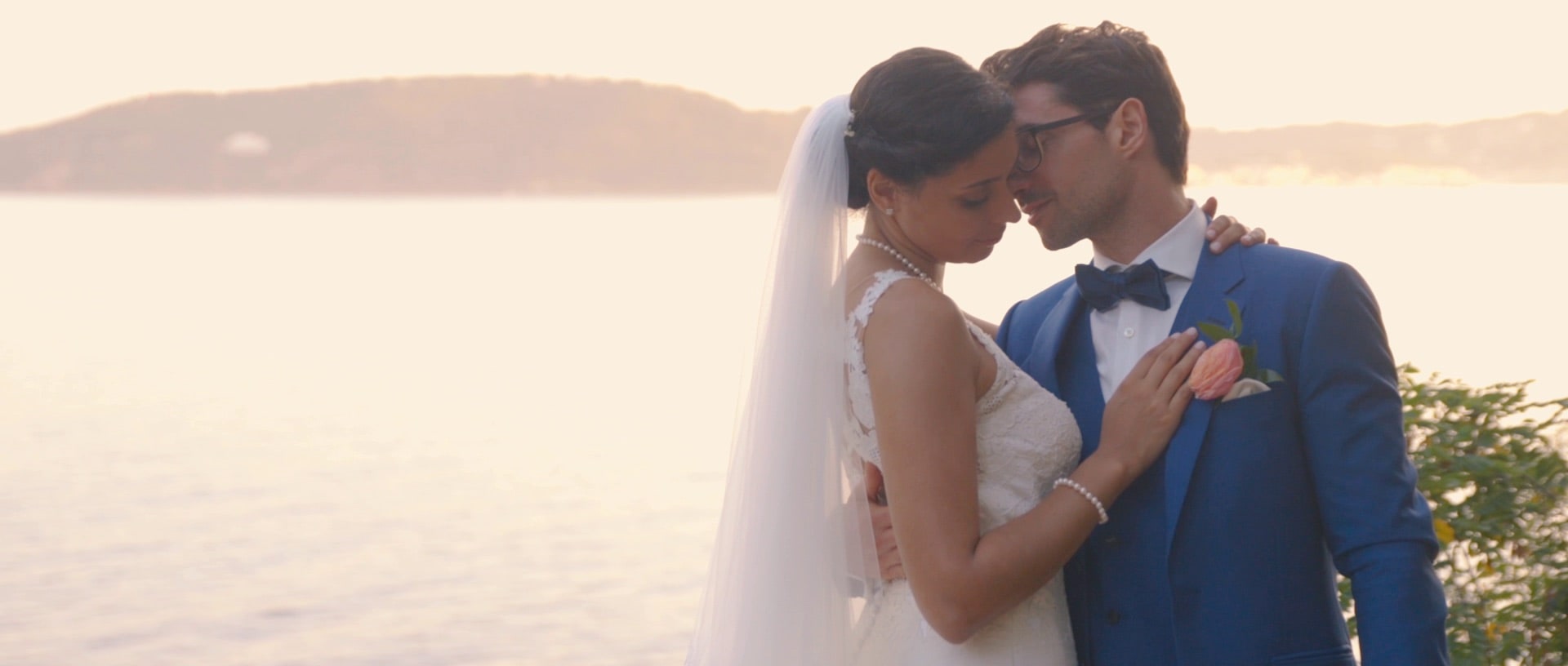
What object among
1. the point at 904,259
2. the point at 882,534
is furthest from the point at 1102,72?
the point at 882,534

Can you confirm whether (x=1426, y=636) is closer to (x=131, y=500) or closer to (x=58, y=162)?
(x=131, y=500)

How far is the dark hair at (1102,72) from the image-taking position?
2.34 metres

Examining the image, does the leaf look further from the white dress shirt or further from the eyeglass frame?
the eyeglass frame

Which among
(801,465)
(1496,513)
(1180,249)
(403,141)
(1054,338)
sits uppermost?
(403,141)

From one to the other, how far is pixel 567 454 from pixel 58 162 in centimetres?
6984

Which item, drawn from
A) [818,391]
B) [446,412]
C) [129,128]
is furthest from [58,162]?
[818,391]

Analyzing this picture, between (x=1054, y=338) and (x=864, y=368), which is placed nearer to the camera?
(x=864, y=368)

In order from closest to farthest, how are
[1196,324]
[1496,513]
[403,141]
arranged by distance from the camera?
[1196,324], [1496,513], [403,141]

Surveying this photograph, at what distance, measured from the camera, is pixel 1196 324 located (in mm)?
2225

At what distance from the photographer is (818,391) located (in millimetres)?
2322

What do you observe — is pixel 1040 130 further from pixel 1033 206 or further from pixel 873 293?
pixel 873 293

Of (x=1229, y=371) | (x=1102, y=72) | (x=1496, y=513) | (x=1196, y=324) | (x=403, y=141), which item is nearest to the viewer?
(x=1229, y=371)

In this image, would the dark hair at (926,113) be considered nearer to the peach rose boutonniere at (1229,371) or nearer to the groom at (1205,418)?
the groom at (1205,418)

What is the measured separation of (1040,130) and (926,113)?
0.30m
